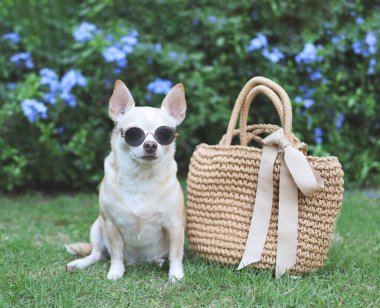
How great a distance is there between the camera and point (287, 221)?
2.68 metres

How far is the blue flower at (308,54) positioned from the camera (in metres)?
4.77

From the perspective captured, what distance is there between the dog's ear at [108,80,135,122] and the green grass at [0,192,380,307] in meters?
0.90

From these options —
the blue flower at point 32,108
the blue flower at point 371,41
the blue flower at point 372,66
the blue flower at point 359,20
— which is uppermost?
the blue flower at point 359,20

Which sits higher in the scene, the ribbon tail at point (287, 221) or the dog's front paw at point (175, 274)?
the ribbon tail at point (287, 221)

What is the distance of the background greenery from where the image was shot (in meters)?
4.76

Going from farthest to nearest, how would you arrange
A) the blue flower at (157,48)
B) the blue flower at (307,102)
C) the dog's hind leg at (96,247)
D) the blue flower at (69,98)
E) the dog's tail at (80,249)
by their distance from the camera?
the blue flower at (157,48) → the blue flower at (307,102) → the blue flower at (69,98) → the dog's tail at (80,249) → the dog's hind leg at (96,247)

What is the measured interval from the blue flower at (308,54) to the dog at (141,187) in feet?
7.44

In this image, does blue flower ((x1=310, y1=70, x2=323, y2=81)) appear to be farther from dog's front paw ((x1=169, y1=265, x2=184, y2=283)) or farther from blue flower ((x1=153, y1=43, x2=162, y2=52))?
dog's front paw ((x1=169, y1=265, x2=184, y2=283))

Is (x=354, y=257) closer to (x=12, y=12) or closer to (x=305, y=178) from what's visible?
(x=305, y=178)

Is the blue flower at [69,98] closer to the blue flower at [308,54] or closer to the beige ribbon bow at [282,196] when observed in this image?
the blue flower at [308,54]

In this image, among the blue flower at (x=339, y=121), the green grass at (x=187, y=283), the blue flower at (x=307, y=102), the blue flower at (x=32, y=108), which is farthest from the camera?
the blue flower at (x=339, y=121)

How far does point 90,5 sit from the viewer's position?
536 cm

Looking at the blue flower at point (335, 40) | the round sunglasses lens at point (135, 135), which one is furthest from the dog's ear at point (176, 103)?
the blue flower at point (335, 40)

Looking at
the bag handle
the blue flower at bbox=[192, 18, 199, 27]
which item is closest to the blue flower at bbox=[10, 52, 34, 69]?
the blue flower at bbox=[192, 18, 199, 27]
